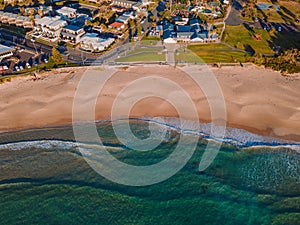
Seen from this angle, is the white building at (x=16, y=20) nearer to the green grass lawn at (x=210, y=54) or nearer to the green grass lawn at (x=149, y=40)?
the green grass lawn at (x=149, y=40)

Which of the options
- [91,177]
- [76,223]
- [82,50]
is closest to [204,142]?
[91,177]

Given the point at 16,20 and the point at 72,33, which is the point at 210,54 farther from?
the point at 16,20

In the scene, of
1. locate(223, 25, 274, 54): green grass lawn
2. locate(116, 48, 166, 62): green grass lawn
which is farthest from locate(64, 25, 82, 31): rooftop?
locate(223, 25, 274, 54): green grass lawn

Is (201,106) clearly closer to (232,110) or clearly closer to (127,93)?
(232,110)

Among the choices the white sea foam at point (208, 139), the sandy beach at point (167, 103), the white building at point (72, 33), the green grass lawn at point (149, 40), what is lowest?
the white sea foam at point (208, 139)

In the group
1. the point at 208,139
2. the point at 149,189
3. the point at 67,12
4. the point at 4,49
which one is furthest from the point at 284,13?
the point at 4,49

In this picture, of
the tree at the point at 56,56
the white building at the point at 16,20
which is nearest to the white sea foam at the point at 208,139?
the tree at the point at 56,56
